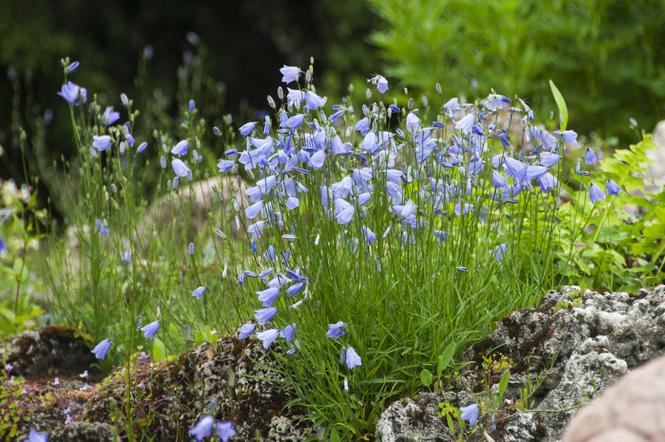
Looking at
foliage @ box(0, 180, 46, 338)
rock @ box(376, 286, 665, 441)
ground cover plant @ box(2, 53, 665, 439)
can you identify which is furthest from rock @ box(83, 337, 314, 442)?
foliage @ box(0, 180, 46, 338)

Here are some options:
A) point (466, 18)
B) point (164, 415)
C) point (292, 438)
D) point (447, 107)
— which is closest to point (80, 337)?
point (164, 415)

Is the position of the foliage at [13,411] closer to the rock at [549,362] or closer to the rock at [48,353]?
the rock at [48,353]

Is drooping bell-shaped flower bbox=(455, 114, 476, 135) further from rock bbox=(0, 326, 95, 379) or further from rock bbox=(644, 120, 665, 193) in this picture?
rock bbox=(0, 326, 95, 379)

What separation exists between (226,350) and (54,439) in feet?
2.16

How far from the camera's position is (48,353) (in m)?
3.88

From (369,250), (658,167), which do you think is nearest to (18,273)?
(369,250)

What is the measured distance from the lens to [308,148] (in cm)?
246

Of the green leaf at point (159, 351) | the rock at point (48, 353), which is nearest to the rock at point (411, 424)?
the green leaf at point (159, 351)

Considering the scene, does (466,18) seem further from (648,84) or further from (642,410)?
(642,410)

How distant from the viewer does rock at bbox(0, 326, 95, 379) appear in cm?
378

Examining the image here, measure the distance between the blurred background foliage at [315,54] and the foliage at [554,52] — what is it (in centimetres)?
1

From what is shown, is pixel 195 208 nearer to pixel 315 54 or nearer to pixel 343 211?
pixel 343 211

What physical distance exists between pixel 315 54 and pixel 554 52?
21.0 ft

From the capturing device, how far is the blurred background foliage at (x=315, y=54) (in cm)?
624
